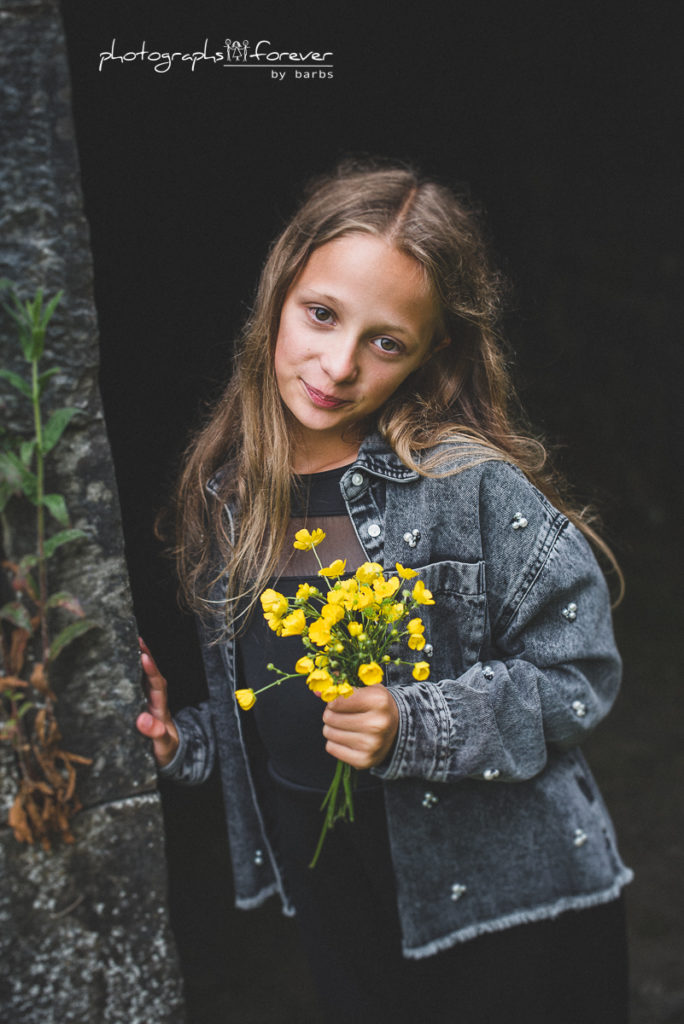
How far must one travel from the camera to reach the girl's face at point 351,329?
1595mm

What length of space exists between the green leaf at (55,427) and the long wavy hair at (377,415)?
1.87ft

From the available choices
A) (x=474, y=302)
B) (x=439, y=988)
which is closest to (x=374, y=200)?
(x=474, y=302)

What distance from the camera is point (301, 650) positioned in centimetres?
180

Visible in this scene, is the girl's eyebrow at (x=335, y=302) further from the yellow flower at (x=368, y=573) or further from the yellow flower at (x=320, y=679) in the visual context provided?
the yellow flower at (x=320, y=679)

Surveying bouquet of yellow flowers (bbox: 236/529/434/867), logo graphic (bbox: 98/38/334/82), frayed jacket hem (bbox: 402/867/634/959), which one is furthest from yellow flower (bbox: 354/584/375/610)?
logo graphic (bbox: 98/38/334/82)

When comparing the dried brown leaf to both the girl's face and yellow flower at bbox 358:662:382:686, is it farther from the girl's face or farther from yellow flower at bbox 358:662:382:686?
the girl's face

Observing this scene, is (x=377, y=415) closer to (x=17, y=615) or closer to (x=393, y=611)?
(x=393, y=611)

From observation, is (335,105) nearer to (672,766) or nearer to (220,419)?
(220,419)

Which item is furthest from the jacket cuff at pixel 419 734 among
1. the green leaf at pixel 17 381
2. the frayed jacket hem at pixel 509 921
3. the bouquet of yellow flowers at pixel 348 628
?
the green leaf at pixel 17 381

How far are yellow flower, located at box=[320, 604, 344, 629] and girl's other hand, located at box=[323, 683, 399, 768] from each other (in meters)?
0.19

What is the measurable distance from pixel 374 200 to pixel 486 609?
0.87 meters

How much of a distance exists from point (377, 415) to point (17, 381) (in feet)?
2.63

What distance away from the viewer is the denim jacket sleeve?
1616 millimetres

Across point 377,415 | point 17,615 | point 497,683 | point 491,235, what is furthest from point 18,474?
point 491,235
